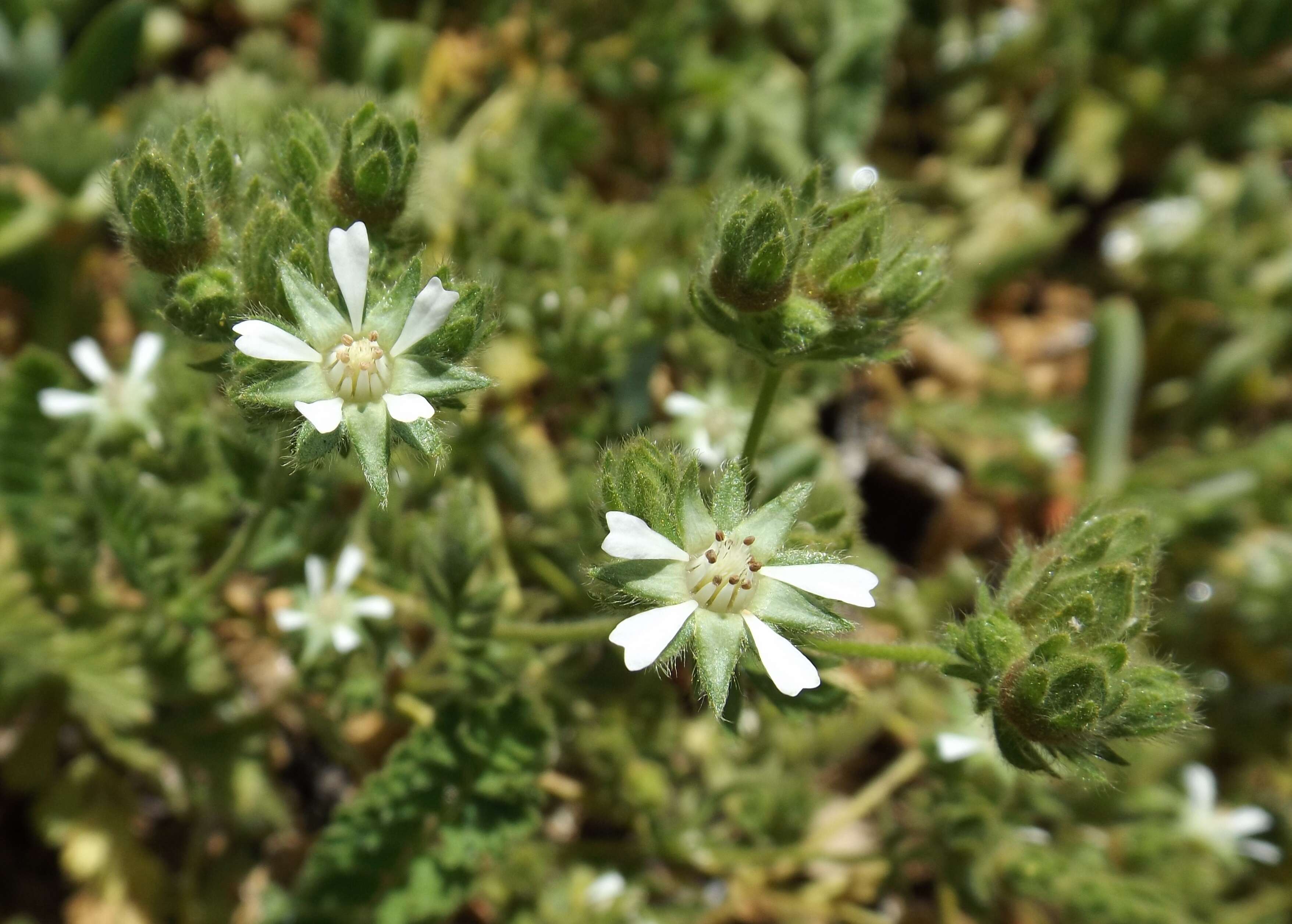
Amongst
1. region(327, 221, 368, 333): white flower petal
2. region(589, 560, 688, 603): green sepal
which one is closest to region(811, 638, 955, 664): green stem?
region(589, 560, 688, 603): green sepal

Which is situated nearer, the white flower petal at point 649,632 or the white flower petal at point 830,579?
the white flower petal at point 649,632

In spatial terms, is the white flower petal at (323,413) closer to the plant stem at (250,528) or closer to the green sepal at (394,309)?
the green sepal at (394,309)

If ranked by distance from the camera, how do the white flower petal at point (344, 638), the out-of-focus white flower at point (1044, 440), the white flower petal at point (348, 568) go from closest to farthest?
the white flower petal at point (344, 638)
the white flower petal at point (348, 568)
the out-of-focus white flower at point (1044, 440)

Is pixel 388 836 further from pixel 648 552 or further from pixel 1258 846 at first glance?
pixel 1258 846

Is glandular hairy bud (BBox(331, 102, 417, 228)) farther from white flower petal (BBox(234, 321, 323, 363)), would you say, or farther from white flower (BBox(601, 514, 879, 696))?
white flower (BBox(601, 514, 879, 696))

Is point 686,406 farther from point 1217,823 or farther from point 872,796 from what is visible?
point 1217,823

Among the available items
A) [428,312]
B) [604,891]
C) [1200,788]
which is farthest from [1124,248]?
[428,312]

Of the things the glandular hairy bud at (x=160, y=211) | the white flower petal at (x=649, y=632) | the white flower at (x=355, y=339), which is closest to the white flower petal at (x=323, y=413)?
the white flower at (x=355, y=339)
